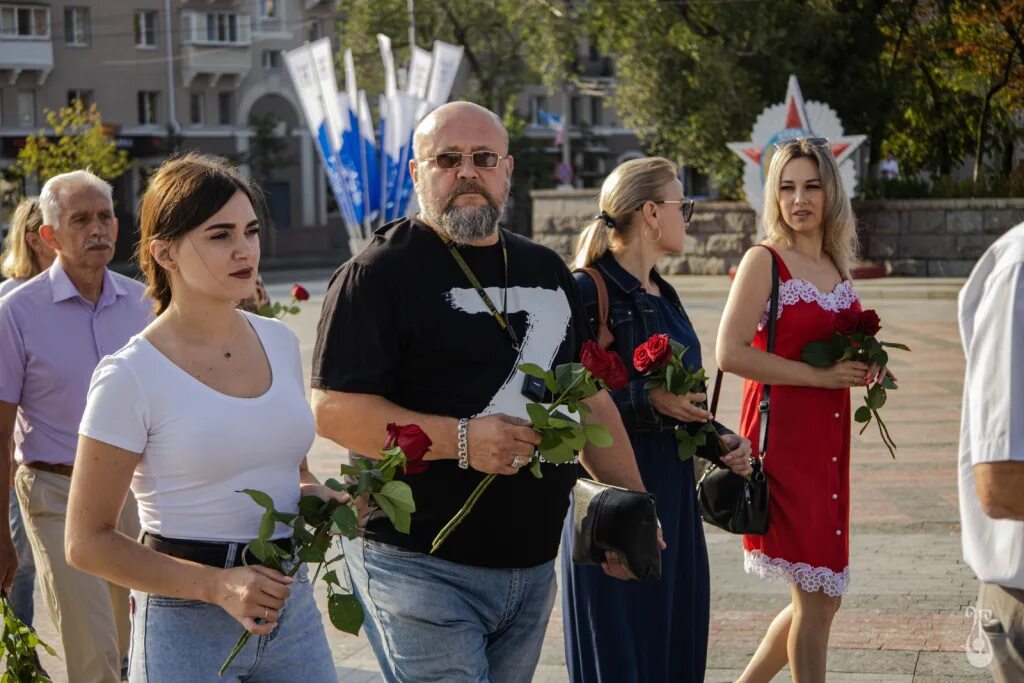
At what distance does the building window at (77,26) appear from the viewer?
53122 millimetres

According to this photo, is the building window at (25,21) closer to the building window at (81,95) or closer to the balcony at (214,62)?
the building window at (81,95)

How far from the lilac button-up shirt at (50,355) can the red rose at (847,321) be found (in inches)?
89.5

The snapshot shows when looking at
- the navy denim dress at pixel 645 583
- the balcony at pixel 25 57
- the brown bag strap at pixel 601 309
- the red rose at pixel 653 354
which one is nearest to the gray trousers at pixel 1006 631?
the red rose at pixel 653 354

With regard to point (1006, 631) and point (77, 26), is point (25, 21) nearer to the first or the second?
point (77, 26)

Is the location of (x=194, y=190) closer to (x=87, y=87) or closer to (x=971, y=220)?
(x=971, y=220)

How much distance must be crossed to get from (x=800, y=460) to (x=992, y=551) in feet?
7.03

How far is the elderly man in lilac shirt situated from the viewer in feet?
16.3

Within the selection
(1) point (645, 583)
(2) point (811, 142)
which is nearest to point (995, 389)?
(1) point (645, 583)

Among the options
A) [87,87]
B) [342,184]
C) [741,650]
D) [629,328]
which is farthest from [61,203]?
[87,87]

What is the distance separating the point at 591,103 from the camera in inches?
2813

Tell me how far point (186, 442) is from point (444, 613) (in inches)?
31.8

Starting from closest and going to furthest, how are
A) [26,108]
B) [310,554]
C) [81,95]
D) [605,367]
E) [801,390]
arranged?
[310,554]
[605,367]
[801,390]
[26,108]
[81,95]

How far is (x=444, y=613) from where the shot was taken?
11.7ft

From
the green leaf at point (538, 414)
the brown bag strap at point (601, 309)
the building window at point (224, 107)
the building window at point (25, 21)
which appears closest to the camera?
the green leaf at point (538, 414)
